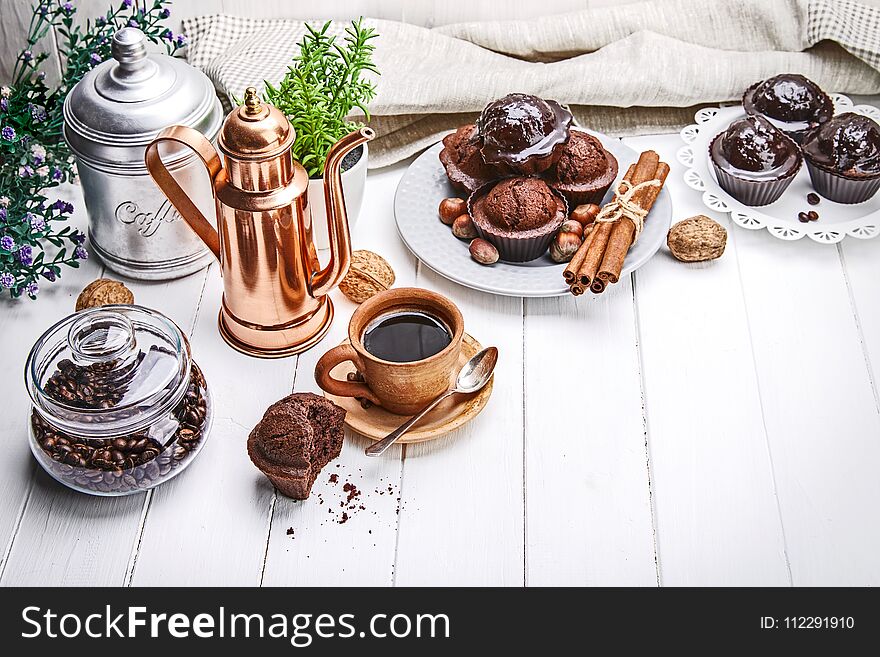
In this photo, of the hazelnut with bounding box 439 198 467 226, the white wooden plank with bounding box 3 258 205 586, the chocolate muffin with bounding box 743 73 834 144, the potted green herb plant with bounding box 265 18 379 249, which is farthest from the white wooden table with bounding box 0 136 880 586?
the chocolate muffin with bounding box 743 73 834 144

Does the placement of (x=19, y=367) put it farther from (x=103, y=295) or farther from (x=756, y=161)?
(x=756, y=161)

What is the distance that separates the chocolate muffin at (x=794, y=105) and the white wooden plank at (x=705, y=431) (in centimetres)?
28

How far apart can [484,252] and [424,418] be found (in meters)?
0.34

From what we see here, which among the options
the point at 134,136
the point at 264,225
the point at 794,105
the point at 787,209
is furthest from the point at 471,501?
the point at 794,105

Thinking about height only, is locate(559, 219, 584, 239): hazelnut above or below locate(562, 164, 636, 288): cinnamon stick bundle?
above

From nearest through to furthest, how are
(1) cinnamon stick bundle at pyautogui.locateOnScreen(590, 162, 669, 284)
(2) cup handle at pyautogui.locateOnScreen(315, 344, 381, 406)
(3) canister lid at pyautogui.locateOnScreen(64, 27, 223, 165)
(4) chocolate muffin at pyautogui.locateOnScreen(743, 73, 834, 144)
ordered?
(2) cup handle at pyautogui.locateOnScreen(315, 344, 381, 406)
(3) canister lid at pyautogui.locateOnScreen(64, 27, 223, 165)
(1) cinnamon stick bundle at pyautogui.locateOnScreen(590, 162, 669, 284)
(4) chocolate muffin at pyautogui.locateOnScreen(743, 73, 834, 144)

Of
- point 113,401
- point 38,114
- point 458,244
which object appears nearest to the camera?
point 113,401

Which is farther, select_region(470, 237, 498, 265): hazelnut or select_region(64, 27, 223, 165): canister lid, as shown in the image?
select_region(470, 237, 498, 265): hazelnut

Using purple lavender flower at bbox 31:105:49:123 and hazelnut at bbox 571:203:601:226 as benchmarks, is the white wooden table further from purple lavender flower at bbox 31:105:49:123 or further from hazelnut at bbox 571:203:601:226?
purple lavender flower at bbox 31:105:49:123

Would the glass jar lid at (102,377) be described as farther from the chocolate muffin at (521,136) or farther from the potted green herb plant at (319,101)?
the chocolate muffin at (521,136)

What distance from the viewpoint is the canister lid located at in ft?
4.44

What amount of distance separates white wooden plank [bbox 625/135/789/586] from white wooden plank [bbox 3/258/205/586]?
69cm

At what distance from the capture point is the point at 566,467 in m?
1.29

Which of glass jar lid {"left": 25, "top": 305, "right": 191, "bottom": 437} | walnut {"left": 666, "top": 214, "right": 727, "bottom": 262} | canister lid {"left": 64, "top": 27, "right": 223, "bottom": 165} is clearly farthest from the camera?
walnut {"left": 666, "top": 214, "right": 727, "bottom": 262}
